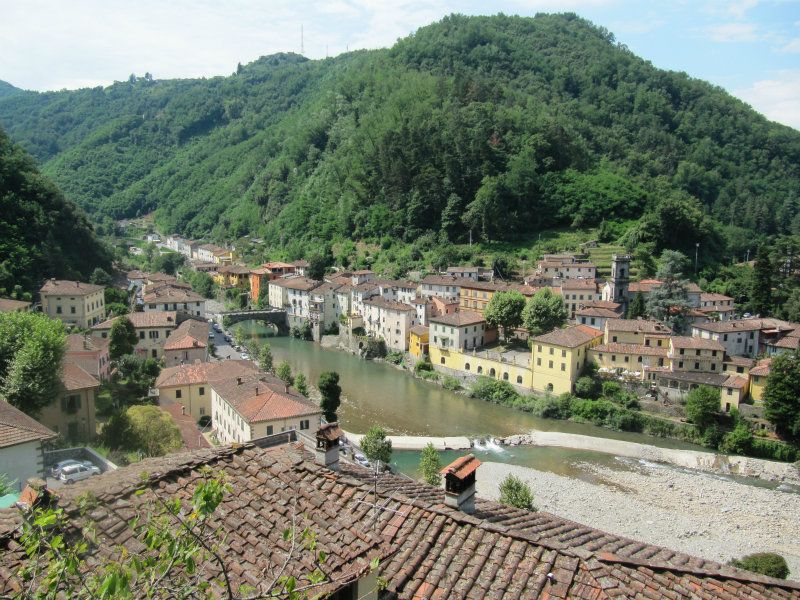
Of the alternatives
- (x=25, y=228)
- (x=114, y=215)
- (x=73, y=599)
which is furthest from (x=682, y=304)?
(x=114, y=215)

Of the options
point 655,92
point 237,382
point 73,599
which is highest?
point 655,92

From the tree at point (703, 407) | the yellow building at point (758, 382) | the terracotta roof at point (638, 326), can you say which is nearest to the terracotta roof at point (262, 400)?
the tree at point (703, 407)

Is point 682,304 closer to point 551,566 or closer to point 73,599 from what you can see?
point 551,566

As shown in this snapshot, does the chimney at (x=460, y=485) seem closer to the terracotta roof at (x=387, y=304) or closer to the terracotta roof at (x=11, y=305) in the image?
the terracotta roof at (x=11, y=305)

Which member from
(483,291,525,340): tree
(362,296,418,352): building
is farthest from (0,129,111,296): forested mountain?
(483,291,525,340): tree

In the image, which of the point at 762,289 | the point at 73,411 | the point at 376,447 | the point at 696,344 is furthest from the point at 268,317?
the point at 762,289

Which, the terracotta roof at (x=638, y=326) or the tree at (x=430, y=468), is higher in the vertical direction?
the terracotta roof at (x=638, y=326)
